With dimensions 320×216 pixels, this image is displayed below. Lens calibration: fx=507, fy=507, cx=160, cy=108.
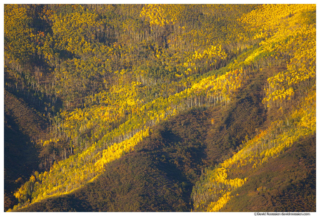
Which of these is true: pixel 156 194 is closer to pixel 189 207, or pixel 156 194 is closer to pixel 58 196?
pixel 189 207

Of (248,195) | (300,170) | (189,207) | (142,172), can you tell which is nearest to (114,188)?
(142,172)

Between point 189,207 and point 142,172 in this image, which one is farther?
point 142,172

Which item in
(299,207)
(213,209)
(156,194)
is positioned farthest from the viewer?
(156,194)

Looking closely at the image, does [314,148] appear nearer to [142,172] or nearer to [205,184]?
[205,184]

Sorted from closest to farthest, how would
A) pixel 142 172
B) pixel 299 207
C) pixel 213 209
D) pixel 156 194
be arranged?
pixel 299 207 → pixel 213 209 → pixel 156 194 → pixel 142 172

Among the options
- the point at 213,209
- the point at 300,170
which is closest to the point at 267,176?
the point at 300,170

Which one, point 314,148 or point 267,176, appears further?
point 314,148

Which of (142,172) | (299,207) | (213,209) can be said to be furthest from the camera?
(142,172)

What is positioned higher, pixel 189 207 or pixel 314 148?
pixel 314 148

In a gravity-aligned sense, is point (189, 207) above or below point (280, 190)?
below
